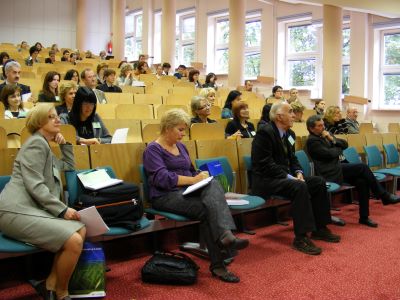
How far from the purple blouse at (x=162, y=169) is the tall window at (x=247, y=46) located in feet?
35.4

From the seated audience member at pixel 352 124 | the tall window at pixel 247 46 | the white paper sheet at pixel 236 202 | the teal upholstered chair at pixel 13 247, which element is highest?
the tall window at pixel 247 46

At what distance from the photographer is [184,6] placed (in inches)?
590

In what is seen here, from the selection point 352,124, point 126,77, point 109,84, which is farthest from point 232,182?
point 126,77

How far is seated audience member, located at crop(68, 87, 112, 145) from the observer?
10.7 feet

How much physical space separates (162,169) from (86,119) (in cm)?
99

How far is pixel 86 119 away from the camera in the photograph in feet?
11.3

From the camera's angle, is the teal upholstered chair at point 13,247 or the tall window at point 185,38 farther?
the tall window at point 185,38

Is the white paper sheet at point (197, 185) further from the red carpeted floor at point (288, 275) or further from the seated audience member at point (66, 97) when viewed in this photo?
the seated audience member at point (66, 97)

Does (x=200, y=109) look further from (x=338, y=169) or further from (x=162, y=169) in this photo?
(x=162, y=169)

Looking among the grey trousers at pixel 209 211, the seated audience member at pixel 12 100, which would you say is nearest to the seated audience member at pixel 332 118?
the grey trousers at pixel 209 211

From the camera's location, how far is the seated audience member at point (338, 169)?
4000mm

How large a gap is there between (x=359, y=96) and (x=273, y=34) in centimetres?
319

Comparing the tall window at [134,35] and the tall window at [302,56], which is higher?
the tall window at [134,35]

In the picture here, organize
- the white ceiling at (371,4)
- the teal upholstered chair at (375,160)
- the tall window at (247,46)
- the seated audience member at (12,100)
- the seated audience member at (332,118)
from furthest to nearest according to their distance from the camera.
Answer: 1. the tall window at (247,46)
2. the white ceiling at (371,4)
3. the seated audience member at (332,118)
4. the teal upholstered chair at (375,160)
5. the seated audience member at (12,100)
